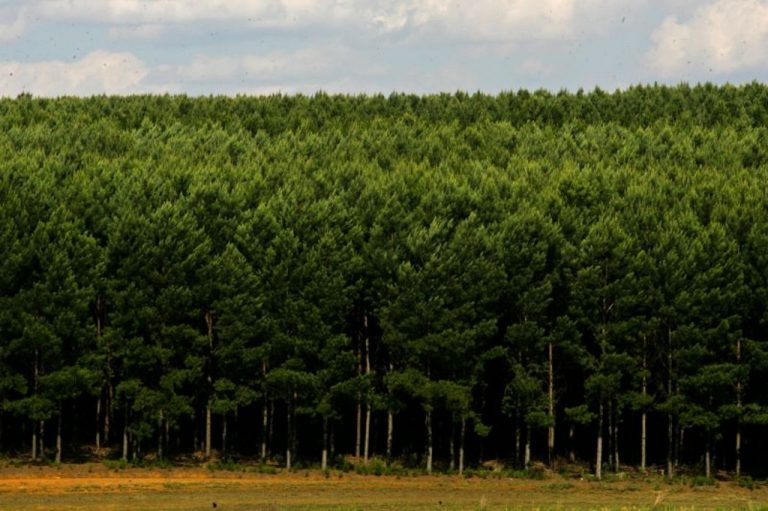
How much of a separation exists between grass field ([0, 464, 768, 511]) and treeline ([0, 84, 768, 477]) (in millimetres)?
3381

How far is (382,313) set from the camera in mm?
89625

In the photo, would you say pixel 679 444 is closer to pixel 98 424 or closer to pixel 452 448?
pixel 452 448

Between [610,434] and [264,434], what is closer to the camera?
[610,434]

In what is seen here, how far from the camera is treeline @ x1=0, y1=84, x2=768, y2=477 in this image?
287 feet

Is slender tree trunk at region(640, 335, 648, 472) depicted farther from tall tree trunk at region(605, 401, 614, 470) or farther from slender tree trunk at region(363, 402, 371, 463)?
slender tree trunk at region(363, 402, 371, 463)

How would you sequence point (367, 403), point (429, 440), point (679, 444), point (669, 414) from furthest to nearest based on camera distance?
point (679, 444) → point (367, 403) → point (429, 440) → point (669, 414)

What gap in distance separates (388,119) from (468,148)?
55.7ft

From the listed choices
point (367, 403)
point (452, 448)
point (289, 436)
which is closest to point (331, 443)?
point (289, 436)

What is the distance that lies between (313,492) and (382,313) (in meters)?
14.2

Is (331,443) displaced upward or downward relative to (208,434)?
downward

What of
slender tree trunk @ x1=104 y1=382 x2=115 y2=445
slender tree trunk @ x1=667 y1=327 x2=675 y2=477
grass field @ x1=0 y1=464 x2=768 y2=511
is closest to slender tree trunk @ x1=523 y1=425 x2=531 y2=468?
grass field @ x1=0 y1=464 x2=768 y2=511

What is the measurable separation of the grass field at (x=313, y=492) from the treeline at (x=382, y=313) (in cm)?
338

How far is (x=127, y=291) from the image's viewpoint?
288ft

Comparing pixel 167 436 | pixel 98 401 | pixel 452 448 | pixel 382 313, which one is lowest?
pixel 452 448
